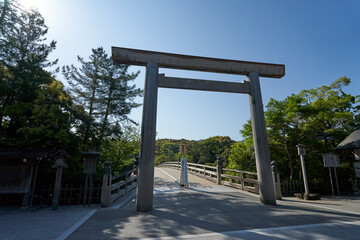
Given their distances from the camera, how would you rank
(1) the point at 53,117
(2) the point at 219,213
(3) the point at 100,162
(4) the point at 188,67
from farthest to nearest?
1. (3) the point at 100,162
2. (1) the point at 53,117
3. (4) the point at 188,67
4. (2) the point at 219,213

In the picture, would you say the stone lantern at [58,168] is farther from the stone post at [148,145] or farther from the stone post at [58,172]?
the stone post at [148,145]

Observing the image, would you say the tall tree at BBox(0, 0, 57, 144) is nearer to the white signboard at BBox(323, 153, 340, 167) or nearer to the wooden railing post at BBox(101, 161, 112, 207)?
the wooden railing post at BBox(101, 161, 112, 207)

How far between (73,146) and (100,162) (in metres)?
3.26

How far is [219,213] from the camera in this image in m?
4.60

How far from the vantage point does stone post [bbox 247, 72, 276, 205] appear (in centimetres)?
551

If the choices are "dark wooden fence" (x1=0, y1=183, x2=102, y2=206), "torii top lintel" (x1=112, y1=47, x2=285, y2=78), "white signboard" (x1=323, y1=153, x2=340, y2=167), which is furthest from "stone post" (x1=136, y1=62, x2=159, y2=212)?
"white signboard" (x1=323, y1=153, x2=340, y2=167)

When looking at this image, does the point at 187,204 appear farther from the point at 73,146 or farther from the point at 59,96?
the point at 59,96

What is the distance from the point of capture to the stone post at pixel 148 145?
A: 192 inches

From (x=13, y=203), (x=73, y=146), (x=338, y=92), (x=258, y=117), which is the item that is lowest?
(x=13, y=203)

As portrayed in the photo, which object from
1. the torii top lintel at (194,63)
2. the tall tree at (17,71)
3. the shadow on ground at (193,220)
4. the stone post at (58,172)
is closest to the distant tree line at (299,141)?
the torii top lintel at (194,63)

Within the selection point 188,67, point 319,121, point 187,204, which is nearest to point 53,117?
point 188,67

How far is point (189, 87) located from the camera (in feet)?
19.2

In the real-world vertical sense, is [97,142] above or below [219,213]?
above

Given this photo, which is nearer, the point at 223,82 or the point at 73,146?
the point at 223,82
